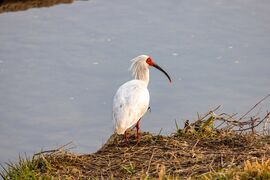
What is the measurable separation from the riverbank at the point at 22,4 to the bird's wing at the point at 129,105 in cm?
776

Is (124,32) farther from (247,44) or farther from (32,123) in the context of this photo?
(32,123)

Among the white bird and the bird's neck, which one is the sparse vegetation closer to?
the white bird

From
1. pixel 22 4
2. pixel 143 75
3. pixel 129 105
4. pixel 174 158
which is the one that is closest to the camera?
pixel 174 158

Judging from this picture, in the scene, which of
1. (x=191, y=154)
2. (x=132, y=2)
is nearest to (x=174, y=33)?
(x=132, y=2)

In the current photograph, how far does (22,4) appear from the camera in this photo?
20.0 metres

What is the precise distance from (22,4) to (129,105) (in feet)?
27.6

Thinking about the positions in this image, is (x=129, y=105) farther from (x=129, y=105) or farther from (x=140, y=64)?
(x=140, y=64)

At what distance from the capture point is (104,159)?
11.0m

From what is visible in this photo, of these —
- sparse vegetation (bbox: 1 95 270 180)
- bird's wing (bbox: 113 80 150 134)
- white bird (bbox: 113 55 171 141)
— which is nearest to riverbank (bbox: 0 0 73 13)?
white bird (bbox: 113 55 171 141)

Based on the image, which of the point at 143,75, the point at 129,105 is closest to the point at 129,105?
the point at 129,105

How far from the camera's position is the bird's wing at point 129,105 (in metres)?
11.8

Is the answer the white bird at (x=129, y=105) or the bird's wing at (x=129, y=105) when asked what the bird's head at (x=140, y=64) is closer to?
Result: the white bird at (x=129, y=105)

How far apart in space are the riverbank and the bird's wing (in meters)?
7.76

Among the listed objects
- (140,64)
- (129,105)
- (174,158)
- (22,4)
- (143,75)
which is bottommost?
(174,158)
